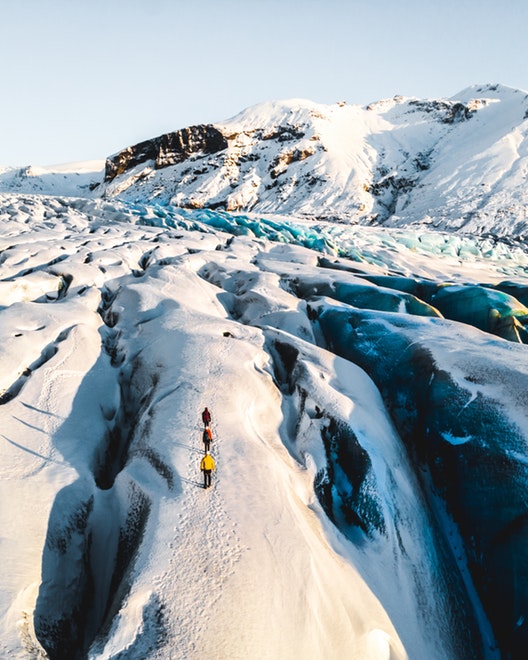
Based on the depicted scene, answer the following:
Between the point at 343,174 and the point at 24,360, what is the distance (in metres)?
79.5

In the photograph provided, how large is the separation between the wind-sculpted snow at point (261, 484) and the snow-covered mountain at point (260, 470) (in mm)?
39

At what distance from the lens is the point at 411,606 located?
6.65 meters

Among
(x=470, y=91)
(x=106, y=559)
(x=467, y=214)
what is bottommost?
(x=467, y=214)

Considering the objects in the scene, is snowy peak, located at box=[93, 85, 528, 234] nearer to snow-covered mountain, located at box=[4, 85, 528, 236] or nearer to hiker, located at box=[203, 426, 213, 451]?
snow-covered mountain, located at box=[4, 85, 528, 236]

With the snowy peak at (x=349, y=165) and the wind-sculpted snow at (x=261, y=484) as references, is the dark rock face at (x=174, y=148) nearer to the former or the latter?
the snowy peak at (x=349, y=165)

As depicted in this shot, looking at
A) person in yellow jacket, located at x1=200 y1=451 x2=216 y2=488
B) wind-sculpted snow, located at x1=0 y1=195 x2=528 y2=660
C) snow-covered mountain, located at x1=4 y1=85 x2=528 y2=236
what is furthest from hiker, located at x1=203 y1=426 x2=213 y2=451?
snow-covered mountain, located at x1=4 y1=85 x2=528 y2=236

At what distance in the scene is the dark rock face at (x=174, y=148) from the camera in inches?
3688

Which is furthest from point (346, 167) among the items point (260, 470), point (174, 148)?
point (260, 470)

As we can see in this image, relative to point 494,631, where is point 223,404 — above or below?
above

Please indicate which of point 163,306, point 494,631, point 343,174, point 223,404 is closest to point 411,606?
point 494,631

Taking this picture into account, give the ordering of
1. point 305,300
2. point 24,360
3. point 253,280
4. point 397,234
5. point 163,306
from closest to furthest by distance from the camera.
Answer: point 24,360
point 163,306
point 305,300
point 253,280
point 397,234

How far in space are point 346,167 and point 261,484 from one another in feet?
279

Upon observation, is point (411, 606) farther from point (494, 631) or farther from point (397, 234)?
point (397, 234)

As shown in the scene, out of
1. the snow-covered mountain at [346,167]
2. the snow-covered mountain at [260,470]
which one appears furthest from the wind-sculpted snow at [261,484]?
the snow-covered mountain at [346,167]
